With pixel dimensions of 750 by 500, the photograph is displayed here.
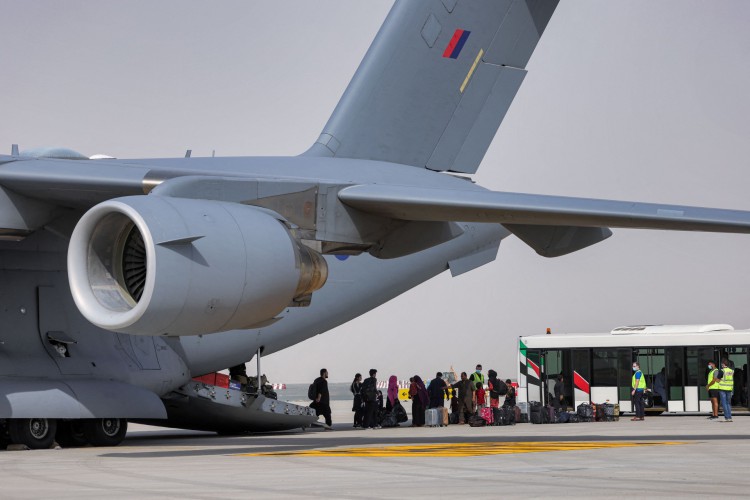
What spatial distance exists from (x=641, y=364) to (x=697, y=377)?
4.03 ft

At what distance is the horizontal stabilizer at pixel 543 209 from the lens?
11867 millimetres

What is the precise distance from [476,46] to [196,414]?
21.1ft

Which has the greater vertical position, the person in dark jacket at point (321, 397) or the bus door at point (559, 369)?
the bus door at point (559, 369)

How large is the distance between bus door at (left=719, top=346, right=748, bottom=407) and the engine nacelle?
657 inches

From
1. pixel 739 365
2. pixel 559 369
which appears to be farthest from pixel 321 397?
pixel 739 365

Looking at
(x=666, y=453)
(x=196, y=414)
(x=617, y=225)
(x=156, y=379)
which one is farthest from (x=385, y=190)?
(x=196, y=414)

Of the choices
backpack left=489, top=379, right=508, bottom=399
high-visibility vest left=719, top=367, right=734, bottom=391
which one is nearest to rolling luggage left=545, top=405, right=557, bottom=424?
backpack left=489, top=379, right=508, bottom=399

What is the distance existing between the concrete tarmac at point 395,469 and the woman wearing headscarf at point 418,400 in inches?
300

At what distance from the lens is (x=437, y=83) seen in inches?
580

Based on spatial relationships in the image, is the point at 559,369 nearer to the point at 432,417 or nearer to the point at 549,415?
the point at 549,415

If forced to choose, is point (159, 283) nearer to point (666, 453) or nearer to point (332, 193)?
point (332, 193)

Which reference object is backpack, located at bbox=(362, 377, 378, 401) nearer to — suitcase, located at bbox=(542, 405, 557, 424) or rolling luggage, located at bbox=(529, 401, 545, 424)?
rolling luggage, located at bbox=(529, 401, 545, 424)

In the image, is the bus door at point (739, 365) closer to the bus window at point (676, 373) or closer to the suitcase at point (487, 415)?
the bus window at point (676, 373)

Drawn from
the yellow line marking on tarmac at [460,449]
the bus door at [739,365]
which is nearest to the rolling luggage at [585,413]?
the bus door at [739,365]
